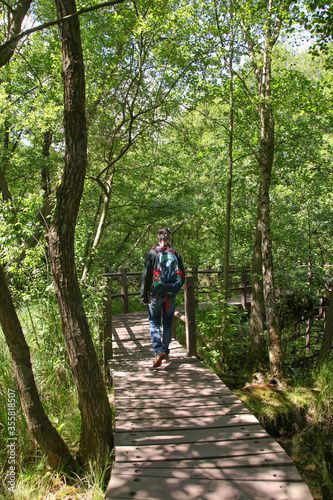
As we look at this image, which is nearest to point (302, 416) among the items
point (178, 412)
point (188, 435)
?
point (178, 412)

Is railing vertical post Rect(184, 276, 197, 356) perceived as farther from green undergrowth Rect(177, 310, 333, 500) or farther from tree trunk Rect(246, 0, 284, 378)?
tree trunk Rect(246, 0, 284, 378)

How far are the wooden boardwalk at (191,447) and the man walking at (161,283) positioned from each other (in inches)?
21.4

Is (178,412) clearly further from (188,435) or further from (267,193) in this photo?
(267,193)

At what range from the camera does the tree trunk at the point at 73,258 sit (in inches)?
119

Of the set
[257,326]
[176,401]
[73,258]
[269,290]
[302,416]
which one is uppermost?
[73,258]

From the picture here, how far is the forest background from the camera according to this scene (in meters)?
3.27

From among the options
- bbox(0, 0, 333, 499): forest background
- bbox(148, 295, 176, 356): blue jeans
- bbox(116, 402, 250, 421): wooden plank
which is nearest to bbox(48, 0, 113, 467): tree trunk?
bbox(0, 0, 333, 499): forest background

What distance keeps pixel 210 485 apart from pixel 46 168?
9660mm

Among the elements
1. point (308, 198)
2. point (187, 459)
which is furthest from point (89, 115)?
point (187, 459)

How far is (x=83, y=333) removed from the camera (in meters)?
3.29

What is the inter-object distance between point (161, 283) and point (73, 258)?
1.72 m

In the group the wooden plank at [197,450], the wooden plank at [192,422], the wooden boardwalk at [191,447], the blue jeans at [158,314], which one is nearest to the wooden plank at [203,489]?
the wooden boardwalk at [191,447]

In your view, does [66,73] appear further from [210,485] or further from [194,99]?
[194,99]

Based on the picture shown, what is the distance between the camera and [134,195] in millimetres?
11898
